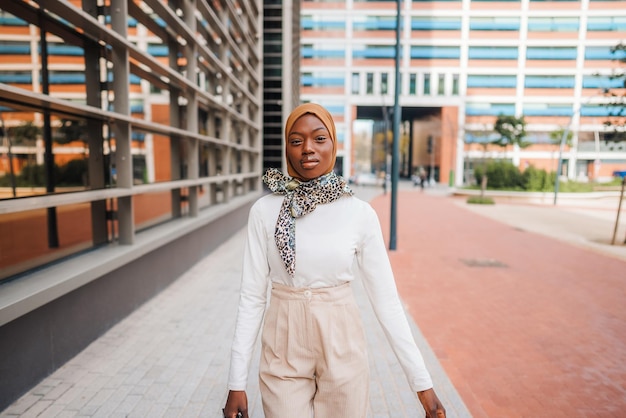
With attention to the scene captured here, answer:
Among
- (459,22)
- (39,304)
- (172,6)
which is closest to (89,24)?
(39,304)

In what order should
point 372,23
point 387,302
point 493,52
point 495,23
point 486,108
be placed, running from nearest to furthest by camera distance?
point 387,302 → point 495,23 → point 493,52 → point 372,23 → point 486,108

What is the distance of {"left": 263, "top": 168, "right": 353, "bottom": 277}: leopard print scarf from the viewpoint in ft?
5.81

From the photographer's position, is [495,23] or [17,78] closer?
[17,78]

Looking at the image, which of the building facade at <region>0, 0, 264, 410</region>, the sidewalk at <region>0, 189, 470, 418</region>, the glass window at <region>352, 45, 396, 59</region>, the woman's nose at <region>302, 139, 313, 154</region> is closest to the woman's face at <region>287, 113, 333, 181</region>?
the woman's nose at <region>302, 139, 313, 154</region>

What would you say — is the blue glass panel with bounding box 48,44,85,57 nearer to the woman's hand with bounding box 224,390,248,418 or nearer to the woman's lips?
the woman's lips

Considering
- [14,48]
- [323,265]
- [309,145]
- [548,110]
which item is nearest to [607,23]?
[548,110]

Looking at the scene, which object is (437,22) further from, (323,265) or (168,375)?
(323,265)

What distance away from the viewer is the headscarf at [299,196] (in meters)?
1.77

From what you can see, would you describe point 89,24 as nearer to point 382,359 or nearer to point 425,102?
point 382,359

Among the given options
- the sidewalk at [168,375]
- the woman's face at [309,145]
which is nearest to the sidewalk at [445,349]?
the sidewalk at [168,375]

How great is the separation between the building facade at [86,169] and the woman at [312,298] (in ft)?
7.15

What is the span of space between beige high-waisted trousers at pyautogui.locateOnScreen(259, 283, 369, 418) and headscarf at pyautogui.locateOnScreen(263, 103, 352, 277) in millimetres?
→ 160

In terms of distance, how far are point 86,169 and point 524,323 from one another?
5.51 m

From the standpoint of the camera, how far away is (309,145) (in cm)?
178
